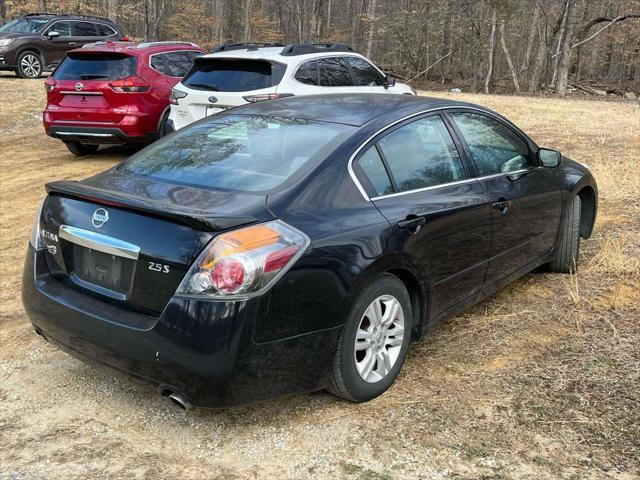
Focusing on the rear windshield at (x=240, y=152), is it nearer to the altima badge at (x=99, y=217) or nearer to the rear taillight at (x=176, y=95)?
the altima badge at (x=99, y=217)

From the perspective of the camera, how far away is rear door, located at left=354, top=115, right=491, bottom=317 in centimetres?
327

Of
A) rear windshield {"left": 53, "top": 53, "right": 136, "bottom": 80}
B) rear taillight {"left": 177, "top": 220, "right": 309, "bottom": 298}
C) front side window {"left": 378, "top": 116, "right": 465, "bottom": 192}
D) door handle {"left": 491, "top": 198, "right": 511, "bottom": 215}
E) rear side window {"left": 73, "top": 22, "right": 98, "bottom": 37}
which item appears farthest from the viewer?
rear side window {"left": 73, "top": 22, "right": 98, "bottom": 37}

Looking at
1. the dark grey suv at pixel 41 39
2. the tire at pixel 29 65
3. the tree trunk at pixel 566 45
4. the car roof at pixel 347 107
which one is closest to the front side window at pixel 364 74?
the car roof at pixel 347 107

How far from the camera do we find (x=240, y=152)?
135 inches

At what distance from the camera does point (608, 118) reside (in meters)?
15.0

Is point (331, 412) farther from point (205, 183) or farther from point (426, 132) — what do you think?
point (426, 132)

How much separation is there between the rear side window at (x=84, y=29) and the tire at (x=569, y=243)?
54.2 ft

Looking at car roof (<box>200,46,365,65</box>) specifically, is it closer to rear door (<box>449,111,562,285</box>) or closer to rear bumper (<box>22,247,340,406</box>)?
rear door (<box>449,111,562,285</box>)

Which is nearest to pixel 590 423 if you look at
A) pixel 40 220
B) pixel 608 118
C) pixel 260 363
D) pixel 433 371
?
pixel 433 371

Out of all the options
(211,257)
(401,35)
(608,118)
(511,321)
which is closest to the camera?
(211,257)

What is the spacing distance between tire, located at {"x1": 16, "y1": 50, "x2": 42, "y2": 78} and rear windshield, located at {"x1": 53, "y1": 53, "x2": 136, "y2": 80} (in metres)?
9.68

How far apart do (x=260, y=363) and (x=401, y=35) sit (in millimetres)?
35016

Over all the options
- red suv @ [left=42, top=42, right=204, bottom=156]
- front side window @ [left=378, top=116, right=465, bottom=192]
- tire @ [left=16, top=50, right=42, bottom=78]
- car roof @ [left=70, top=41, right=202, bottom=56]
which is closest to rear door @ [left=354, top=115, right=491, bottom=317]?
front side window @ [left=378, top=116, right=465, bottom=192]

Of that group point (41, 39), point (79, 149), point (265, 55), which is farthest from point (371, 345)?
point (41, 39)
